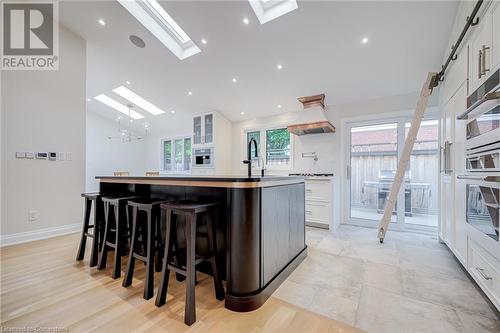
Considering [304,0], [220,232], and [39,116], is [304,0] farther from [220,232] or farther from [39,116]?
[39,116]

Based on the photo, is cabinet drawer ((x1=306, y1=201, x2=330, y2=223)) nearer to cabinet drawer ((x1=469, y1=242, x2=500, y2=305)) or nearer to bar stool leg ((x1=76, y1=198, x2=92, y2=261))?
cabinet drawer ((x1=469, y1=242, x2=500, y2=305))

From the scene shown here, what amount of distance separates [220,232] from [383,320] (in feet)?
4.26

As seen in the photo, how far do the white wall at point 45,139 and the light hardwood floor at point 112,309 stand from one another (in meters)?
1.26

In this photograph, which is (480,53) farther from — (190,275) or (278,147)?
(278,147)

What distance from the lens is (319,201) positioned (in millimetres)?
3646

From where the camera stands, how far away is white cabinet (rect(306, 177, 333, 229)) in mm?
3533

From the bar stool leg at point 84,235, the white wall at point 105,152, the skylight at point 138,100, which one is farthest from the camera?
the white wall at point 105,152

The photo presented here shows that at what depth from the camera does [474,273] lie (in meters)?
1.71

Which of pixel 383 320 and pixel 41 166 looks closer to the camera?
pixel 383 320

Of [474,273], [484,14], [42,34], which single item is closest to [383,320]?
[474,273]

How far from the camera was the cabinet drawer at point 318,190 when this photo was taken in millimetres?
3547

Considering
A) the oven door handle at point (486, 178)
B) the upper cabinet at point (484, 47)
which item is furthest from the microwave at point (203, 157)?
the upper cabinet at point (484, 47)

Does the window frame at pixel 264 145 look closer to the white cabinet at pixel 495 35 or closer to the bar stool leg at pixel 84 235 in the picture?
the white cabinet at pixel 495 35

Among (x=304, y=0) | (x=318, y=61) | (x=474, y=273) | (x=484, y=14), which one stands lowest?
(x=474, y=273)
